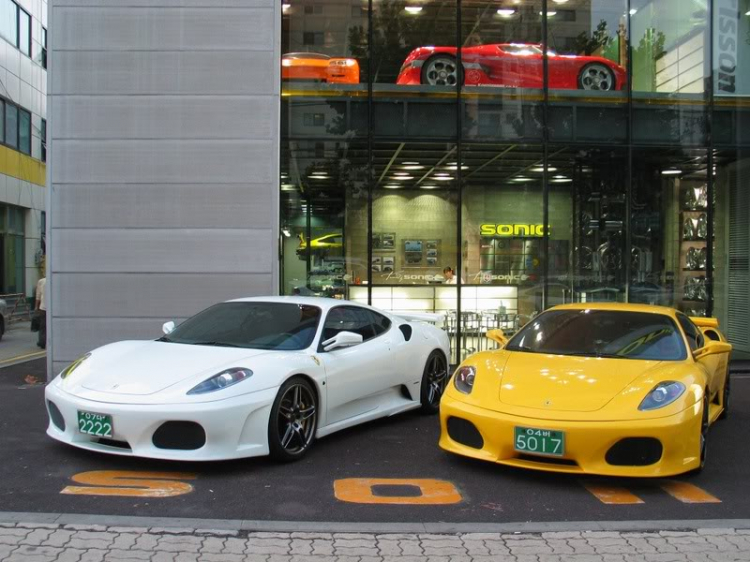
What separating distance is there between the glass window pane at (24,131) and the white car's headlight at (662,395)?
25.5m

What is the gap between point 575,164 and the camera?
35.3ft

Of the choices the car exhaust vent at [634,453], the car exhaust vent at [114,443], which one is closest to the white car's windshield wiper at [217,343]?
the car exhaust vent at [114,443]

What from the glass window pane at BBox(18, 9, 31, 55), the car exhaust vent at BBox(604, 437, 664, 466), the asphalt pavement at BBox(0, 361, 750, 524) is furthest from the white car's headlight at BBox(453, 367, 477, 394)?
the glass window pane at BBox(18, 9, 31, 55)

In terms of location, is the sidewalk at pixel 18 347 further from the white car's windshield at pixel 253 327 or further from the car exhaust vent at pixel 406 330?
the car exhaust vent at pixel 406 330

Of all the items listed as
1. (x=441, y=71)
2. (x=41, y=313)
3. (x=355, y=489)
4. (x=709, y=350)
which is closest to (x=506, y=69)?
(x=441, y=71)

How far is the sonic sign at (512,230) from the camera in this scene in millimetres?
10844

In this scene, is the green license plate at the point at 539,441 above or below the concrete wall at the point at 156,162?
below

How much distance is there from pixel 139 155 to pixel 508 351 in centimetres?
620

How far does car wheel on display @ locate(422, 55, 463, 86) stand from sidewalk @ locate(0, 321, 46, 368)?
26.4 feet

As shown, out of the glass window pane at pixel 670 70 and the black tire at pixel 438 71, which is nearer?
the black tire at pixel 438 71

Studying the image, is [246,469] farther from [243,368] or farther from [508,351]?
[508,351]

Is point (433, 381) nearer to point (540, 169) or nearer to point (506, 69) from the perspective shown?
point (540, 169)

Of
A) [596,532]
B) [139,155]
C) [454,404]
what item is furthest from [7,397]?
[596,532]

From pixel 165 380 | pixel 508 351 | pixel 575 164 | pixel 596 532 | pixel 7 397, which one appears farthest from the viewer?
pixel 575 164
